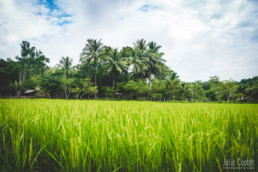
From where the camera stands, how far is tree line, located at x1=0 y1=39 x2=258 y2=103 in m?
23.1

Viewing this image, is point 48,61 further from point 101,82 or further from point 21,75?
point 101,82

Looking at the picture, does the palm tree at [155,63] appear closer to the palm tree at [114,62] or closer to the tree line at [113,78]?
the tree line at [113,78]

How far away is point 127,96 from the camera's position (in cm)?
2511

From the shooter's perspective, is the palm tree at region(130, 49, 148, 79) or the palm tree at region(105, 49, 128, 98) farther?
the palm tree at region(130, 49, 148, 79)

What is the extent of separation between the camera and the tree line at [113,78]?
75.8ft

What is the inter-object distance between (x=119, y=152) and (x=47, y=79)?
27.9m

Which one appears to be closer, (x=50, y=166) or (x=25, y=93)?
(x=50, y=166)

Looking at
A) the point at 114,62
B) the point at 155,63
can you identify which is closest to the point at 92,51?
the point at 114,62

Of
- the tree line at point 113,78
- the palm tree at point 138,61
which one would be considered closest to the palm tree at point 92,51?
the tree line at point 113,78

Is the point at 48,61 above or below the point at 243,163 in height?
above

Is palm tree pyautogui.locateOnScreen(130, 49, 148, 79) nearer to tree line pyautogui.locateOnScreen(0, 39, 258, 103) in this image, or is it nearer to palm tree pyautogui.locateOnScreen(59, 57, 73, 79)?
tree line pyautogui.locateOnScreen(0, 39, 258, 103)

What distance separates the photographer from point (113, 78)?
88.4ft

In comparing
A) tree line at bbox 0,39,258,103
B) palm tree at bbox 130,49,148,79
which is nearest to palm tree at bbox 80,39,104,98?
tree line at bbox 0,39,258,103

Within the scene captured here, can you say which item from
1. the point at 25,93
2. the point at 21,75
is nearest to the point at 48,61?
the point at 21,75
